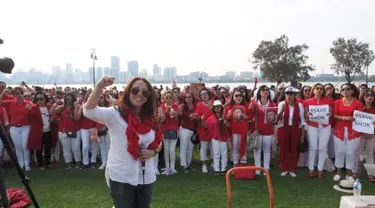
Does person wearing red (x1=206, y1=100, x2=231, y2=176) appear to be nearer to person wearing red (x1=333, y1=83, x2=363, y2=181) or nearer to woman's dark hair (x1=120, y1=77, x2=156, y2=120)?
person wearing red (x1=333, y1=83, x2=363, y2=181)

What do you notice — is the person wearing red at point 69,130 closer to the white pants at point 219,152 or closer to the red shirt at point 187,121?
the red shirt at point 187,121

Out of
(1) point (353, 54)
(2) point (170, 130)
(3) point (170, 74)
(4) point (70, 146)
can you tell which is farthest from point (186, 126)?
(1) point (353, 54)

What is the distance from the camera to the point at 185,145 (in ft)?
22.8

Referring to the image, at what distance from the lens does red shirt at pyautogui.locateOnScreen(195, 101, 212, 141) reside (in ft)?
21.9

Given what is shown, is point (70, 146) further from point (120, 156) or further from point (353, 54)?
point (353, 54)

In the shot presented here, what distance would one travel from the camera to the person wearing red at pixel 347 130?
594cm

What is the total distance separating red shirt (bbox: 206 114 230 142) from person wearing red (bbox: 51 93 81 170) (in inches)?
118

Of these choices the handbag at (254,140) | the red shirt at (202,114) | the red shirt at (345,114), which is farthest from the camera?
the red shirt at (202,114)

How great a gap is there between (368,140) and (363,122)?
0.95 meters

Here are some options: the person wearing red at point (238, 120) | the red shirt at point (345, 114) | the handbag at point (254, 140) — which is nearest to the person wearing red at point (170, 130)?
the person wearing red at point (238, 120)

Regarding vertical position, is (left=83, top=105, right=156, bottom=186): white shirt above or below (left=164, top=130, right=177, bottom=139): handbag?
above

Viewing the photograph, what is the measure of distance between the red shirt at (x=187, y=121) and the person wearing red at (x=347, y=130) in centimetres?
282

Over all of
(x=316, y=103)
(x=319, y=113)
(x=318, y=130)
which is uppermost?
(x=316, y=103)

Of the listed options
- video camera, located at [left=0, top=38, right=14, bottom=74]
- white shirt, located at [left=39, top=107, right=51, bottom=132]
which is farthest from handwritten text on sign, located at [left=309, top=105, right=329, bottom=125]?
white shirt, located at [left=39, top=107, right=51, bottom=132]
